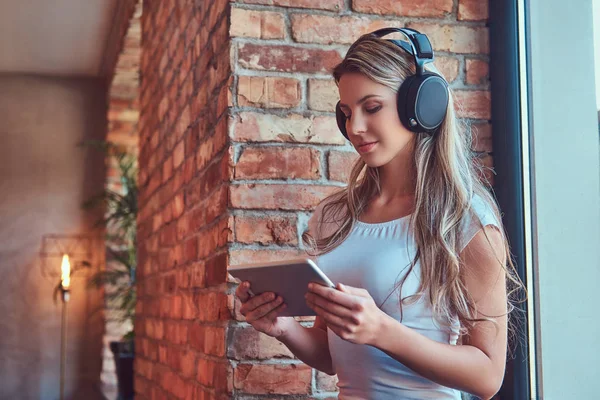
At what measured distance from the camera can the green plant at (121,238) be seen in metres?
4.62

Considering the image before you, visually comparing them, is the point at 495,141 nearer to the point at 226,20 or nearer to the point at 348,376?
the point at 226,20

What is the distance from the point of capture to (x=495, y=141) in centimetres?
188

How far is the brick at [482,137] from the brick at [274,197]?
42 centimetres

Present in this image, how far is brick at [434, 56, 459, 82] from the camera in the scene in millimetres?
1888

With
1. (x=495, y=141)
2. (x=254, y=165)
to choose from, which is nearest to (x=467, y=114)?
(x=495, y=141)

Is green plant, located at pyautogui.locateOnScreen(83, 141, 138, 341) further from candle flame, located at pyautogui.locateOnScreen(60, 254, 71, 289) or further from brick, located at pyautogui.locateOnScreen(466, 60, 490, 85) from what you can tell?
brick, located at pyautogui.locateOnScreen(466, 60, 490, 85)

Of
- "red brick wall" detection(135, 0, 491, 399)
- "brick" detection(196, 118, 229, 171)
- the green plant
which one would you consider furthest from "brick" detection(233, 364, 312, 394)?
the green plant

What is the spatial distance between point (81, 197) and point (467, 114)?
4373mm

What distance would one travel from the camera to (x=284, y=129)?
5.80 ft

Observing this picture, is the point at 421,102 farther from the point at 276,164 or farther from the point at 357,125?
the point at 276,164

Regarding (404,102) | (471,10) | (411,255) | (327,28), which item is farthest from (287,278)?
(471,10)

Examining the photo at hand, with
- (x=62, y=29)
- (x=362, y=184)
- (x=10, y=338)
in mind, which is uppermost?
(x=62, y=29)

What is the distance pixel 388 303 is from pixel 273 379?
0.56 metres

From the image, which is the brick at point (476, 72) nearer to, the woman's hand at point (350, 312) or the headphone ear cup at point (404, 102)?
the headphone ear cup at point (404, 102)
